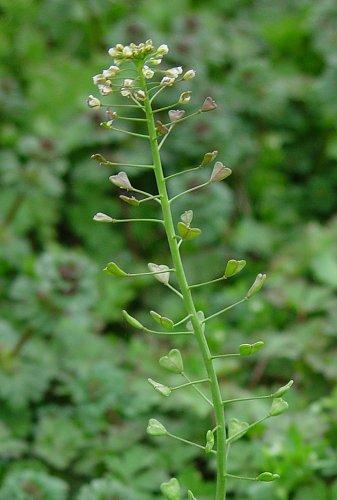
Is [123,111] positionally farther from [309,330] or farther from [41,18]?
[309,330]

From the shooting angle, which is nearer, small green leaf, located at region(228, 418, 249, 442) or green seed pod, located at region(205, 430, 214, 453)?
green seed pod, located at region(205, 430, 214, 453)

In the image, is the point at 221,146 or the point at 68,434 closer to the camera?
the point at 68,434

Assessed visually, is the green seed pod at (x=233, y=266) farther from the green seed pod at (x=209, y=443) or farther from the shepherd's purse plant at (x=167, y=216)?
the green seed pod at (x=209, y=443)

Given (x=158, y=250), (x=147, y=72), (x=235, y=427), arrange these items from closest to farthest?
(x=147, y=72), (x=235, y=427), (x=158, y=250)

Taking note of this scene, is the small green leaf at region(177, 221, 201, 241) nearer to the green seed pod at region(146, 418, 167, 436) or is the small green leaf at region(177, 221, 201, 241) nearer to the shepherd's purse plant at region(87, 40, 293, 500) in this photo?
the shepherd's purse plant at region(87, 40, 293, 500)

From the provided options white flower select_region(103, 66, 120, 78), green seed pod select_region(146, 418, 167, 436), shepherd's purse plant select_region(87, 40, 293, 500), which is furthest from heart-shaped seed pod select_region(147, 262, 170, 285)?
white flower select_region(103, 66, 120, 78)

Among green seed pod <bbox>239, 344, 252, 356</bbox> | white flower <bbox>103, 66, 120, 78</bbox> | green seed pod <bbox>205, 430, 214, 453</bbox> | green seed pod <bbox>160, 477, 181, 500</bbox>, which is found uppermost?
white flower <bbox>103, 66, 120, 78</bbox>

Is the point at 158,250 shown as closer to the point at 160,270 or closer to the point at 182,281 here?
the point at 160,270

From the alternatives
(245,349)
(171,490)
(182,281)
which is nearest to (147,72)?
(182,281)

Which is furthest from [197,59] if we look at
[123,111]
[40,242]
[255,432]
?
[255,432]
